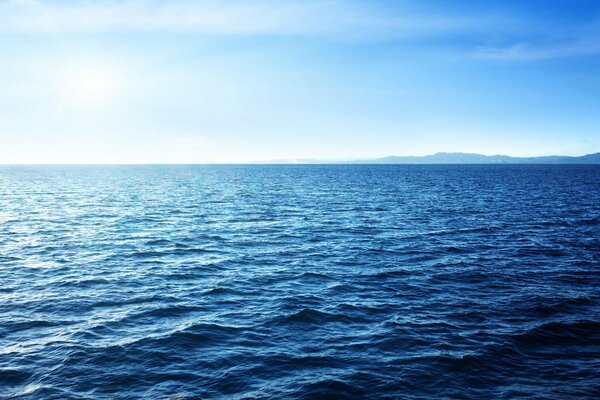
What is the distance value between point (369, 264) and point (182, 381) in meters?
18.1

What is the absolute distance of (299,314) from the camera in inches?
802

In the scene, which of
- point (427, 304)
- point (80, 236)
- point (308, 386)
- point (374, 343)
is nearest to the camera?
point (308, 386)

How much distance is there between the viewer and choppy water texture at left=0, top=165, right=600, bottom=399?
14.3 meters

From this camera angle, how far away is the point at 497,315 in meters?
20.2

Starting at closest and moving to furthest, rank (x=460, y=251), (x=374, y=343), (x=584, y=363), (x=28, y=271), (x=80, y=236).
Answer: (x=584, y=363), (x=374, y=343), (x=28, y=271), (x=460, y=251), (x=80, y=236)

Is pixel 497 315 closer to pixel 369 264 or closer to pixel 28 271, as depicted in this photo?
pixel 369 264

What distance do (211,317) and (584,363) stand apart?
15747 mm

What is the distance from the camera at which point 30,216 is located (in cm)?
5306

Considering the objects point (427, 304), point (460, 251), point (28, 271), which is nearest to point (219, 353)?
point (427, 304)

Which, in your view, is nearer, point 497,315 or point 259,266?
point 497,315

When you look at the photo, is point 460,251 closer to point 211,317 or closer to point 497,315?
point 497,315

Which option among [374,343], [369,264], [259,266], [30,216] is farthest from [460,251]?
[30,216]

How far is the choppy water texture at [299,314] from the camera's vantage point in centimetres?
1434

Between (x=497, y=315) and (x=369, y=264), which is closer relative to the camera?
(x=497, y=315)
